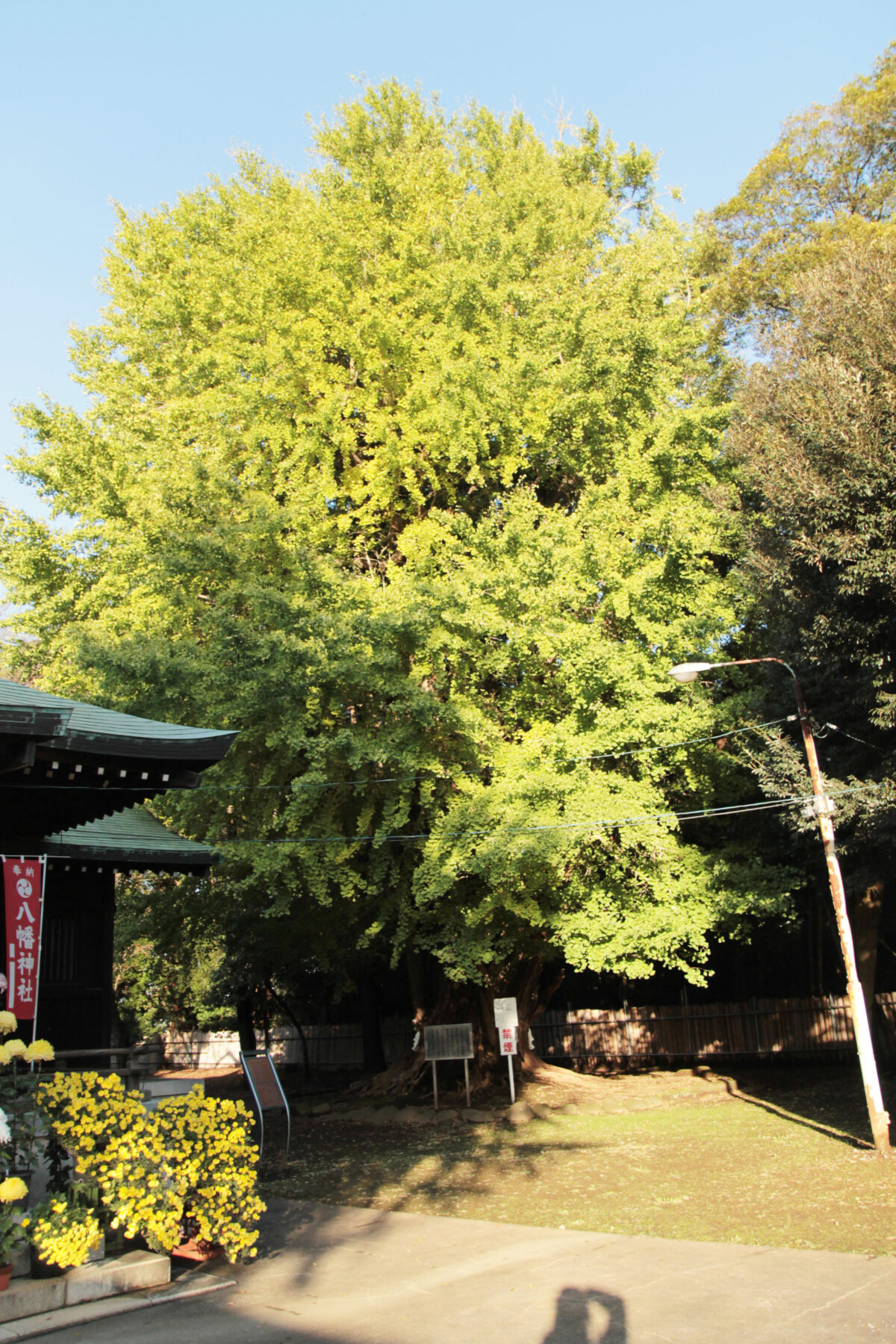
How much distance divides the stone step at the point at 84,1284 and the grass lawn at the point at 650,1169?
3623 mm

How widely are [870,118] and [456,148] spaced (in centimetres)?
1000

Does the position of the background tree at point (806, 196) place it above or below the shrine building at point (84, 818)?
above

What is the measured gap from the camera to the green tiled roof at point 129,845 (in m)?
10.6

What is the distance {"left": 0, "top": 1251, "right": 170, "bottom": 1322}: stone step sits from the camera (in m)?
6.17

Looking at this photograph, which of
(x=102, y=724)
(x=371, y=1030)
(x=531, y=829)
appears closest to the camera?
(x=102, y=724)

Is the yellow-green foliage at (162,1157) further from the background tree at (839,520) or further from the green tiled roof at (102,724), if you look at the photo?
the background tree at (839,520)

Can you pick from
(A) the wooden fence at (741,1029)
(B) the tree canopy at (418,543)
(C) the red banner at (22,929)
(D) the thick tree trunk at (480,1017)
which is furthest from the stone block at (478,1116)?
(C) the red banner at (22,929)

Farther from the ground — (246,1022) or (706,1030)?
(246,1022)

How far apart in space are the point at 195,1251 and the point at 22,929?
3.19m

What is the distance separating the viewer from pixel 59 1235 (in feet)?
20.5

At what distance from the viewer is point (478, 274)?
1780cm

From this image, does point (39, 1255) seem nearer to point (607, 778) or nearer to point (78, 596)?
point (607, 778)

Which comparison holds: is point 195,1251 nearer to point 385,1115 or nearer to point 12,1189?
point 12,1189

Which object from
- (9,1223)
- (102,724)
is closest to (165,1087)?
(9,1223)
